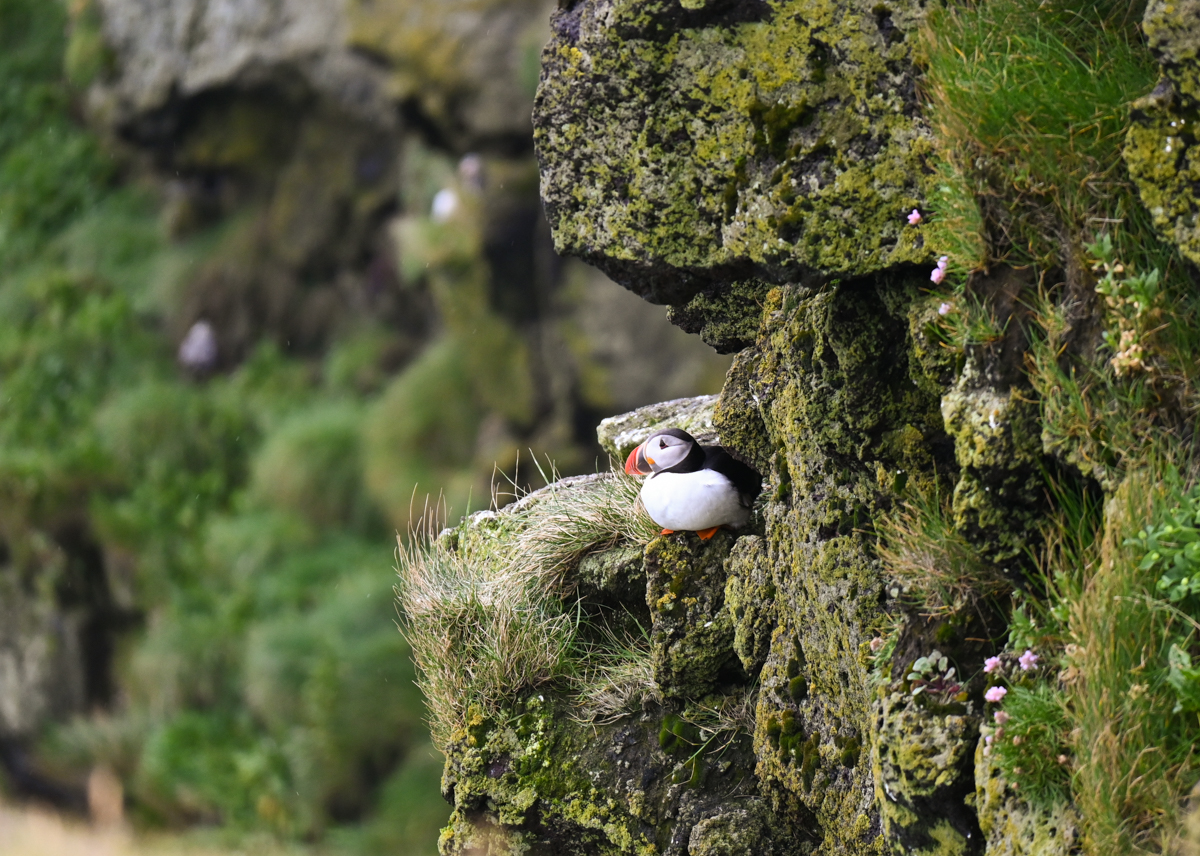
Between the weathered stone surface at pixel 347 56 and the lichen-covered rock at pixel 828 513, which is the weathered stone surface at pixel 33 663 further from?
the lichen-covered rock at pixel 828 513

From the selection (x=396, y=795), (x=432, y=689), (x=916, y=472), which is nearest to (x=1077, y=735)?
(x=916, y=472)

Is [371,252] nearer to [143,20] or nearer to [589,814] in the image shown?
[143,20]

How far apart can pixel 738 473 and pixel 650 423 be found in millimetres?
1294

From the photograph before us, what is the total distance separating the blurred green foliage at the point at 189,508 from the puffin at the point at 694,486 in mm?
9800

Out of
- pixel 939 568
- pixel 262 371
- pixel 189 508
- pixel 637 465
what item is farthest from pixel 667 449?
pixel 262 371

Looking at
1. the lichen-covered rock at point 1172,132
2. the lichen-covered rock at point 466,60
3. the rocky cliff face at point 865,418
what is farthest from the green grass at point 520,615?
the lichen-covered rock at point 466,60

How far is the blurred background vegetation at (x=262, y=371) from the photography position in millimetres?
15766

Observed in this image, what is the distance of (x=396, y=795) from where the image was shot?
13461mm

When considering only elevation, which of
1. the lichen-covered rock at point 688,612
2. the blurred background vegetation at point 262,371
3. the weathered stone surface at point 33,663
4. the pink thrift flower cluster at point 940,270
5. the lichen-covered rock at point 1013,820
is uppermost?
the pink thrift flower cluster at point 940,270

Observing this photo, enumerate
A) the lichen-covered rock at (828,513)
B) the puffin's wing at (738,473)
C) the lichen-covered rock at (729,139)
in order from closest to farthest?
the lichen-covered rock at (729,139) → the lichen-covered rock at (828,513) → the puffin's wing at (738,473)

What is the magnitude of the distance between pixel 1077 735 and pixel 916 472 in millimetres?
957

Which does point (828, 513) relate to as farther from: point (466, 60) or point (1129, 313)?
point (466, 60)

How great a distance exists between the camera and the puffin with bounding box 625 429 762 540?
13.3 feet

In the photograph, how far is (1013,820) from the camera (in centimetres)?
249
